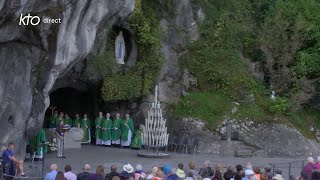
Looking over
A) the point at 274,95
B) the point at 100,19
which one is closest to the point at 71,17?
the point at 100,19

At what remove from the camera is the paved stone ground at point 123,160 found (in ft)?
66.0

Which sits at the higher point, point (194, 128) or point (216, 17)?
point (216, 17)

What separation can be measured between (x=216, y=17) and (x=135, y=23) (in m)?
4.26

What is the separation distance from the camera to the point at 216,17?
94.8ft

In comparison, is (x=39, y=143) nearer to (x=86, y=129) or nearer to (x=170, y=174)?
(x=86, y=129)

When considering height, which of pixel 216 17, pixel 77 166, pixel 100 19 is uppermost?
pixel 216 17

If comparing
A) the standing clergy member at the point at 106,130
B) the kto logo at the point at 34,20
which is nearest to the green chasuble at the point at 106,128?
the standing clergy member at the point at 106,130

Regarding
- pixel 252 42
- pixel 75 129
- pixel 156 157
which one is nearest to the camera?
pixel 156 157

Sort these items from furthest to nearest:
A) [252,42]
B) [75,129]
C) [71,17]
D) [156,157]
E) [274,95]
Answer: [252,42]
[274,95]
[75,129]
[156,157]
[71,17]

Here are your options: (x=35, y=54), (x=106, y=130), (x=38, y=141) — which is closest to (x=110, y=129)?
(x=106, y=130)

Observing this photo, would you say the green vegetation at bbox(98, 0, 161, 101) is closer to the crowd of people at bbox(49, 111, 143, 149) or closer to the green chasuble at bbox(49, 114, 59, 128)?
the crowd of people at bbox(49, 111, 143, 149)

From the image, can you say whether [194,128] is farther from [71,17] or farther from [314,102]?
[71,17]

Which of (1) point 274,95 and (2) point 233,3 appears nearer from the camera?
(1) point 274,95

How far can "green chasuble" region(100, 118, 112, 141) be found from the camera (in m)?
25.8
